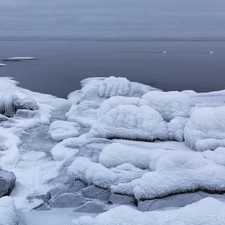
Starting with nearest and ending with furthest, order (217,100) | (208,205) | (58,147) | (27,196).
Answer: (208,205) < (27,196) < (58,147) < (217,100)

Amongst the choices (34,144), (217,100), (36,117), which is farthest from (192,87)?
(34,144)

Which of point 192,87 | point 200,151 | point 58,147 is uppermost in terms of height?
point 200,151

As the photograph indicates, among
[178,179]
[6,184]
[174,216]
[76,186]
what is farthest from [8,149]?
[174,216]

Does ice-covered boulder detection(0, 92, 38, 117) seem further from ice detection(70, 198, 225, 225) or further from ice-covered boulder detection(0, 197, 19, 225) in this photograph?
ice detection(70, 198, 225, 225)

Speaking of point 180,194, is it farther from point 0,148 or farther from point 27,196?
point 0,148

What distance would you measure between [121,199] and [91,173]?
5.20ft

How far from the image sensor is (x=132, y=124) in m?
15.3

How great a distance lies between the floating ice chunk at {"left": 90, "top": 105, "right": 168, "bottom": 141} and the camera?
14.9 meters

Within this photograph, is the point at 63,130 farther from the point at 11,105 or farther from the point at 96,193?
the point at 96,193

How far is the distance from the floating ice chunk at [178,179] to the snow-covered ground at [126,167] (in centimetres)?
3

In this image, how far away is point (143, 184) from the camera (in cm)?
1066

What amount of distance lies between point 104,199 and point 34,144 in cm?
770

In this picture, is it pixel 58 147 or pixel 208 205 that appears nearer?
pixel 208 205

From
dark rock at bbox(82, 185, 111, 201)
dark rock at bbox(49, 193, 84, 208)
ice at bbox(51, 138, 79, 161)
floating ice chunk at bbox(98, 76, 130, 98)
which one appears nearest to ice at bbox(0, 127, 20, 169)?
ice at bbox(51, 138, 79, 161)
